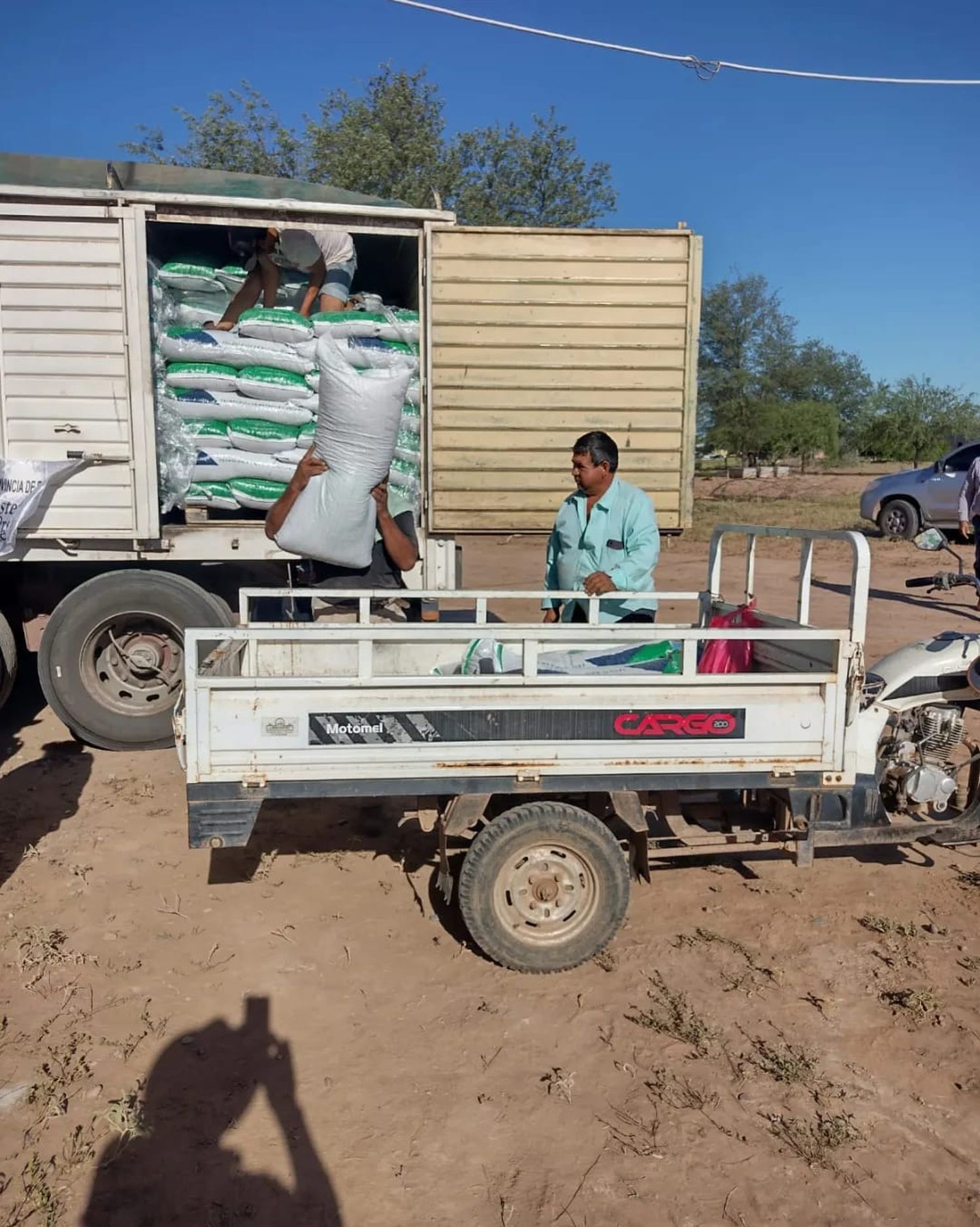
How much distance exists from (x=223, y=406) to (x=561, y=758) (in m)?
3.49

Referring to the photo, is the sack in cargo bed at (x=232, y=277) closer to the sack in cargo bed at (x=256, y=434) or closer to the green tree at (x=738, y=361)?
the sack in cargo bed at (x=256, y=434)

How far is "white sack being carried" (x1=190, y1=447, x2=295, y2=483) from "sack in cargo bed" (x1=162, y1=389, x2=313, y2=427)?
0.69ft

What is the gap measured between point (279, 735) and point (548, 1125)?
4.56 ft

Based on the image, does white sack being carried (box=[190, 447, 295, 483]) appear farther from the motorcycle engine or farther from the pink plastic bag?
the motorcycle engine

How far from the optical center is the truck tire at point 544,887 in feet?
10.6

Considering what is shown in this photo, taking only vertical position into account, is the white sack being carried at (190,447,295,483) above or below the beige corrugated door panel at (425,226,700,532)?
below

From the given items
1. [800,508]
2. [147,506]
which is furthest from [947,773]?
[800,508]

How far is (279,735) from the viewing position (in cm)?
307

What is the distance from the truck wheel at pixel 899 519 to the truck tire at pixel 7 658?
13.5 meters

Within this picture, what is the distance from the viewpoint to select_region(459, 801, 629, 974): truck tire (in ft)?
10.6

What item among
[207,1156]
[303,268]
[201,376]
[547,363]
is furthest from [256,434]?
[207,1156]

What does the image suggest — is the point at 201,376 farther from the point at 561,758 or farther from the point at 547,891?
the point at 547,891

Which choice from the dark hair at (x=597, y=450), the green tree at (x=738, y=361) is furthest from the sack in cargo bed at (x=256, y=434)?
the green tree at (x=738, y=361)

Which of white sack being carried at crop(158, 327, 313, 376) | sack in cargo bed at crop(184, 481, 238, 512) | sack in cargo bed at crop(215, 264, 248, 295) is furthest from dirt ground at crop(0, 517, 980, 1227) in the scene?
sack in cargo bed at crop(215, 264, 248, 295)
